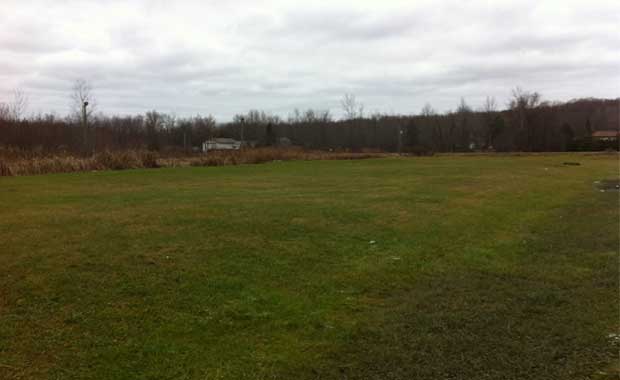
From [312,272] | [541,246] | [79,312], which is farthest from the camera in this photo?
[541,246]

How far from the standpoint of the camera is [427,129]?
314 feet

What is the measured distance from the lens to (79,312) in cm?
529

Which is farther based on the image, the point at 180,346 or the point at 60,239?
the point at 60,239

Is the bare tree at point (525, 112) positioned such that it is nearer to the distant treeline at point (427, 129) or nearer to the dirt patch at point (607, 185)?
the distant treeline at point (427, 129)

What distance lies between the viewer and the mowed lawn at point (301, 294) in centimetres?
438

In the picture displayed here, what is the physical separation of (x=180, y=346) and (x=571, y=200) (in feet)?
45.9

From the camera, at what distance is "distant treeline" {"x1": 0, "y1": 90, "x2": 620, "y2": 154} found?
75.7 m

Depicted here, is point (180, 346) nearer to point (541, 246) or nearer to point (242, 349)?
point (242, 349)

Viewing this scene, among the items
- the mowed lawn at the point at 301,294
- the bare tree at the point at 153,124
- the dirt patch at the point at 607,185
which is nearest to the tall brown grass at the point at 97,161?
the mowed lawn at the point at 301,294

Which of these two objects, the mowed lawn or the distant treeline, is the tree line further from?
the mowed lawn

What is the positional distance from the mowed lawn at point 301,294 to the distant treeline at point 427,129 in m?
55.1

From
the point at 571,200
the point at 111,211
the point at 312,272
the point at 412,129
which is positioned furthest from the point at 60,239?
the point at 412,129

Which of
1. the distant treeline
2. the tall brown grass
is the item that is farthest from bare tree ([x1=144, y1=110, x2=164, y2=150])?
the tall brown grass

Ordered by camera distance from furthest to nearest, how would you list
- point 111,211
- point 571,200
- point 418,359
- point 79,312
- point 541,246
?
point 571,200 < point 111,211 < point 541,246 < point 79,312 < point 418,359
